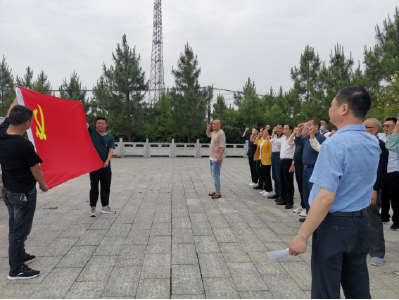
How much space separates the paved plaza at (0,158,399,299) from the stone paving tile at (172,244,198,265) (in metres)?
0.01

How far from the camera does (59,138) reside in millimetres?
4293

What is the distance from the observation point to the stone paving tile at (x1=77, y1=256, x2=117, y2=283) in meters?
3.05

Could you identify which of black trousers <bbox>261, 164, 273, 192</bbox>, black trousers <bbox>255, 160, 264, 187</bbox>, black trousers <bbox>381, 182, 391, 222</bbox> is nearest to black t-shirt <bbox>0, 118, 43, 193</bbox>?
black trousers <bbox>381, 182, 391, 222</bbox>

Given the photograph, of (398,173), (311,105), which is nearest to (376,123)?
(398,173)

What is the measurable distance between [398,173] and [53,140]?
218 inches

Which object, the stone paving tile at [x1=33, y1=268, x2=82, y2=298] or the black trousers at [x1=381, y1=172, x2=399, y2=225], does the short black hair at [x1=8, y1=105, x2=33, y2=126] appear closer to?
the stone paving tile at [x1=33, y1=268, x2=82, y2=298]

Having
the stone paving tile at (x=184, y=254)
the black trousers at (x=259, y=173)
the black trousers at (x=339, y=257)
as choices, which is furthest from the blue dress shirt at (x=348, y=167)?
the black trousers at (x=259, y=173)

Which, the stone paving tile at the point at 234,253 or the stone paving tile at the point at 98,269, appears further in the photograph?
the stone paving tile at the point at 234,253

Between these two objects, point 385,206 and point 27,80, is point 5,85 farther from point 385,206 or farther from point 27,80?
point 385,206

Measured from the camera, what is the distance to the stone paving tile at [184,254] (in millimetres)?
3500

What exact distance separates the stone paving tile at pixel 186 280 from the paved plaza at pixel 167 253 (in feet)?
0.03

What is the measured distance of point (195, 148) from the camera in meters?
22.7

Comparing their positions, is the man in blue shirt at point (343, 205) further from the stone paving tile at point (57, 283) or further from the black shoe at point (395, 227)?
the black shoe at point (395, 227)

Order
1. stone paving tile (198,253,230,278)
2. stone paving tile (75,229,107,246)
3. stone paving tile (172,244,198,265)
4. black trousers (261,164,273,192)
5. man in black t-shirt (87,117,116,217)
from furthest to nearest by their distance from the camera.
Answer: black trousers (261,164,273,192) → man in black t-shirt (87,117,116,217) → stone paving tile (75,229,107,246) → stone paving tile (172,244,198,265) → stone paving tile (198,253,230,278)
